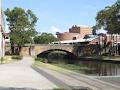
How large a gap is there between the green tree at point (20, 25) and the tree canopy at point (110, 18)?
73.4ft

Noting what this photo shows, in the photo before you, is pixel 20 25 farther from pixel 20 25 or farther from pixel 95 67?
pixel 95 67

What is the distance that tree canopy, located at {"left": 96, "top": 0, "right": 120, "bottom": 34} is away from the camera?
380ft

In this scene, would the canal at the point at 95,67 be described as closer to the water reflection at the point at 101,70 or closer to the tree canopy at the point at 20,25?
the water reflection at the point at 101,70

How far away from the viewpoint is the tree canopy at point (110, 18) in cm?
11575

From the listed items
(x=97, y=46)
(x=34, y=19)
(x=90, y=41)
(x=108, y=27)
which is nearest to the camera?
(x=108, y=27)

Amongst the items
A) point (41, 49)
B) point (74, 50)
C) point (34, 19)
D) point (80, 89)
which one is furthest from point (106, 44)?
point (80, 89)

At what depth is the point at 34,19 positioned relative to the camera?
133 metres

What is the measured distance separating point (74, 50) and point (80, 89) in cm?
13088

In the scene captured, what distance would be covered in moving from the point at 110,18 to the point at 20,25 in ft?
101

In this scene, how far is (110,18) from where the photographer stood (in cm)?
12088

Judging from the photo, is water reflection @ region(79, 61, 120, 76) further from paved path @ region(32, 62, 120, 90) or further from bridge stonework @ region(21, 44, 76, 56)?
bridge stonework @ region(21, 44, 76, 56)

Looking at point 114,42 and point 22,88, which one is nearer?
point 22,88

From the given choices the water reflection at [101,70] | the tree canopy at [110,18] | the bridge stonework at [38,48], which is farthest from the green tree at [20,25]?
the water reflection at [101,70]

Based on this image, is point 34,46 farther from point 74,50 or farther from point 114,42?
point 114,42
